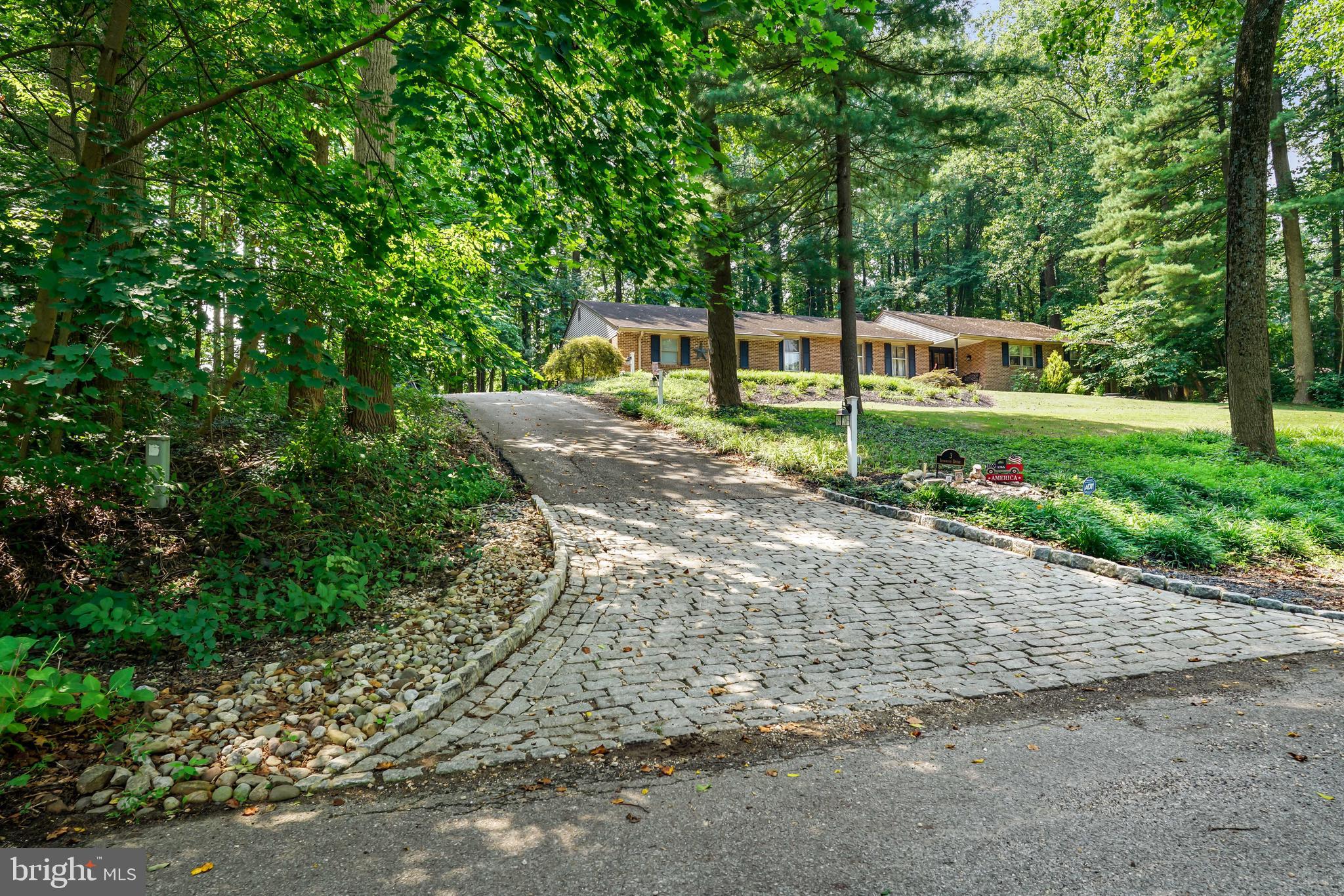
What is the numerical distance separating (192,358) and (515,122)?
8.29ft

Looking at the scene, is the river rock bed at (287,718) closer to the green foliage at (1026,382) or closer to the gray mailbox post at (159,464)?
the gray mailbox post at (159,464)

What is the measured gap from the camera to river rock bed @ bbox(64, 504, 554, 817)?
2.80m

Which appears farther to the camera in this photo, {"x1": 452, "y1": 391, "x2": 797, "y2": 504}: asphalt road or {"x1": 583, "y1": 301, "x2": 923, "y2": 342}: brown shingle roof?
{"x1": 583, "y1": 301, "x2": 923, "y2": 342}: brown shingle roof

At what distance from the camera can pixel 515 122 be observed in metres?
4.33

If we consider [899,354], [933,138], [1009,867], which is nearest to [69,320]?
[1009,867]

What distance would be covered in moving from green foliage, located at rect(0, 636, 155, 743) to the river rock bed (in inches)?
11.2

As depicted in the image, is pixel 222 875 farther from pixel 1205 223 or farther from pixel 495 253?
pixel 1205 223

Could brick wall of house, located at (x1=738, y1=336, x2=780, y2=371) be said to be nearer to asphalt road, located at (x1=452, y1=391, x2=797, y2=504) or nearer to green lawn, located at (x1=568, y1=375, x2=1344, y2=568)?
green lawn, located at (x1=568, y1=375, x2=1344, y2=568)

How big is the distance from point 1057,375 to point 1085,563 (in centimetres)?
2642

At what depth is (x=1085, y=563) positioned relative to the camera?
6.20 meters

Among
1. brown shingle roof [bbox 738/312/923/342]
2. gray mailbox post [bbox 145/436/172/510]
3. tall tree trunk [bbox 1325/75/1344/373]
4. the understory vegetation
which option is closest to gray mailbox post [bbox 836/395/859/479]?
the understory vegetation

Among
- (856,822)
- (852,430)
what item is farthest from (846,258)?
(856,822)

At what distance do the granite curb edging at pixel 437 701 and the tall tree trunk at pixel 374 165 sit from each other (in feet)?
5.50

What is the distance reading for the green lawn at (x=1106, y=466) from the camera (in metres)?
6.66
